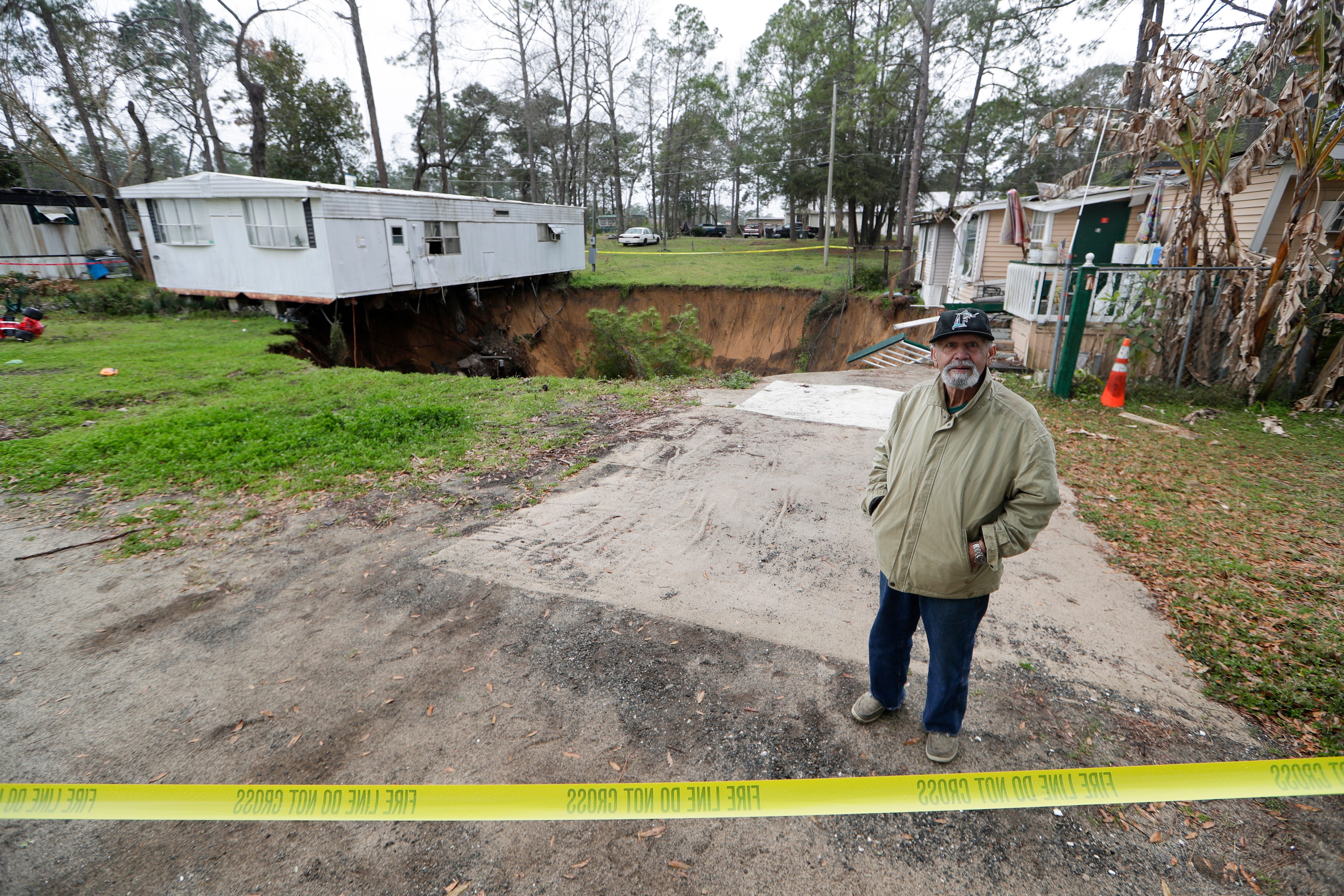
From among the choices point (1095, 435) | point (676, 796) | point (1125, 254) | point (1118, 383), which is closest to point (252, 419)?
point (676, 796)

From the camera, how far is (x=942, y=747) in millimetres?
2723

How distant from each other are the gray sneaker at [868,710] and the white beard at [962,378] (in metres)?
1.58

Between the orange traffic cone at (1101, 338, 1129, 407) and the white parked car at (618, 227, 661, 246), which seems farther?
the white parked car at (618, 227, 661, 246)

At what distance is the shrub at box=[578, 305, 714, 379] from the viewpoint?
14.4 metres

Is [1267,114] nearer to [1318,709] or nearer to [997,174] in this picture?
[1318,709]

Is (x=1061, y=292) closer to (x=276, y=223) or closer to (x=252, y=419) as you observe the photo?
(x=252, y=419)

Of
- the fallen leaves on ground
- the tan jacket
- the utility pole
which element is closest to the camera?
the tan jacket

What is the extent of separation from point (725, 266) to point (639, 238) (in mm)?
14482

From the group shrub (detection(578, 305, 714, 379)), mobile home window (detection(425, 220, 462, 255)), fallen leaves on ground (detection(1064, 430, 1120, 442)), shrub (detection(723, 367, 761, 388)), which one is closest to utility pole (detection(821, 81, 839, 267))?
shrub (detection(578, 305, 714, 379))

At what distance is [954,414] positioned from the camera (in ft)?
7.98

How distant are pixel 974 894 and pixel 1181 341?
32.5 ft

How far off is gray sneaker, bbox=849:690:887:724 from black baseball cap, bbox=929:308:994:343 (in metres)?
1.75

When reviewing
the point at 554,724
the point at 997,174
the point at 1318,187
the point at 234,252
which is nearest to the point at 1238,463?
the point at 1318,187

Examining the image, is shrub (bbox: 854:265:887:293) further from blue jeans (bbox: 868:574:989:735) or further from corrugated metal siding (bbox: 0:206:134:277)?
corrugated metal siding (bbox: 0:206:134:277)
